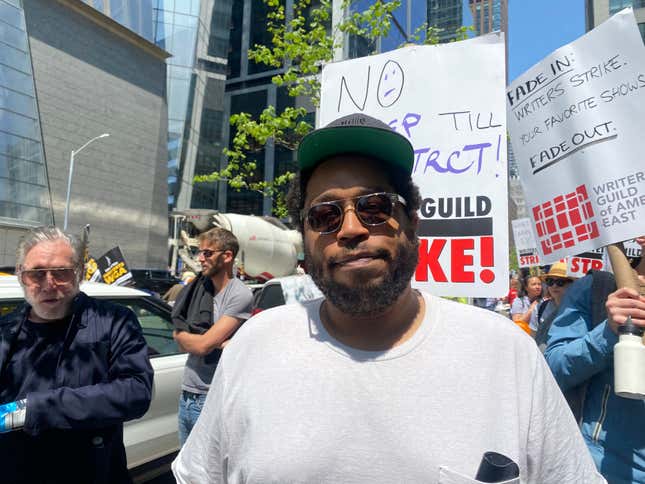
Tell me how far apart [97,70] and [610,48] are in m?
41.6

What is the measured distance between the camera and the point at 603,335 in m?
1.99

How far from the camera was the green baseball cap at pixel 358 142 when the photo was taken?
1415 millimetres

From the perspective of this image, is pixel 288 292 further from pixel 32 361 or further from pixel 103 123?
pixel 103 123

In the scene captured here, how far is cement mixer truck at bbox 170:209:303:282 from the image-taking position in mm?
15016

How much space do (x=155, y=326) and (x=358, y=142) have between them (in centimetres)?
398

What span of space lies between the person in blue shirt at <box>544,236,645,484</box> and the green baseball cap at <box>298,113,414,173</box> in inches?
41.0

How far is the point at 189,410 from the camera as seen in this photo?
3506mm

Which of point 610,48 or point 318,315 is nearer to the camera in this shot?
point 318,315

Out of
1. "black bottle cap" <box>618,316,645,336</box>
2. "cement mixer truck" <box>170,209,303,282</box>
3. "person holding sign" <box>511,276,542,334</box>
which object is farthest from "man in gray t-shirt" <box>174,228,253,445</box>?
"cement mixer truck" <box>170,209,303,282</box>

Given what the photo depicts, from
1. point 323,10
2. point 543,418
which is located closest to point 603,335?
point 543,418

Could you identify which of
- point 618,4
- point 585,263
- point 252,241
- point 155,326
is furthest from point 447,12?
point 155,326

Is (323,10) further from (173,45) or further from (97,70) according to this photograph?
(173,45)

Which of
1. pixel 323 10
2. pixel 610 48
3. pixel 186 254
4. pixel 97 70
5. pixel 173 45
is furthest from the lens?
pixel 173 45

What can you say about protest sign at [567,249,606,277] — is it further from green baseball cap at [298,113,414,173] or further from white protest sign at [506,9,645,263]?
green baseball cap at [298,113,414,173]
